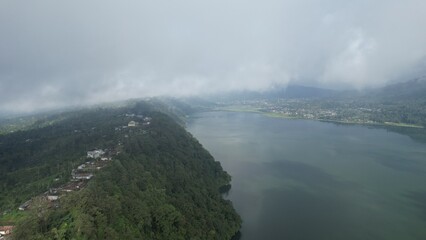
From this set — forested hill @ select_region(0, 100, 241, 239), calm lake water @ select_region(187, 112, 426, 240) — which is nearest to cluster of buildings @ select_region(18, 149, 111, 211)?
forested hill @ select_region(0, 100, 241, 239)

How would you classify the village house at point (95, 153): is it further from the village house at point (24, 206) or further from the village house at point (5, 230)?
the village house at point (5, 230)

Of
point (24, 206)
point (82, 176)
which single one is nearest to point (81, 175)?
point (82, 176)

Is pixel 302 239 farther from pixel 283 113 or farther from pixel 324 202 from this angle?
pixel 283 113

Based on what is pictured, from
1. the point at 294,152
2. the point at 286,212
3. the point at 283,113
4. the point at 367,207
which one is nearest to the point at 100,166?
the point at 286,212

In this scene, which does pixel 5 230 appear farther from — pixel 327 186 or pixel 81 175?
pixel 327 186

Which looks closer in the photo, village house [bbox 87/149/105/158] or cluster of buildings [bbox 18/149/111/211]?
cluster of buildings [bbox 18/149/111/211]

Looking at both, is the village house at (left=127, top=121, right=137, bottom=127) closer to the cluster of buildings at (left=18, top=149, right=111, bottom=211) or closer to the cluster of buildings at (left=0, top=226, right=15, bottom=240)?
the cluster of buildings at (left=18, top=149, right=111, bottom=211)

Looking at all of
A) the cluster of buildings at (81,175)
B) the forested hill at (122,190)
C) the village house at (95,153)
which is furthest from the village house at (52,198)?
the village house at (95,153)
